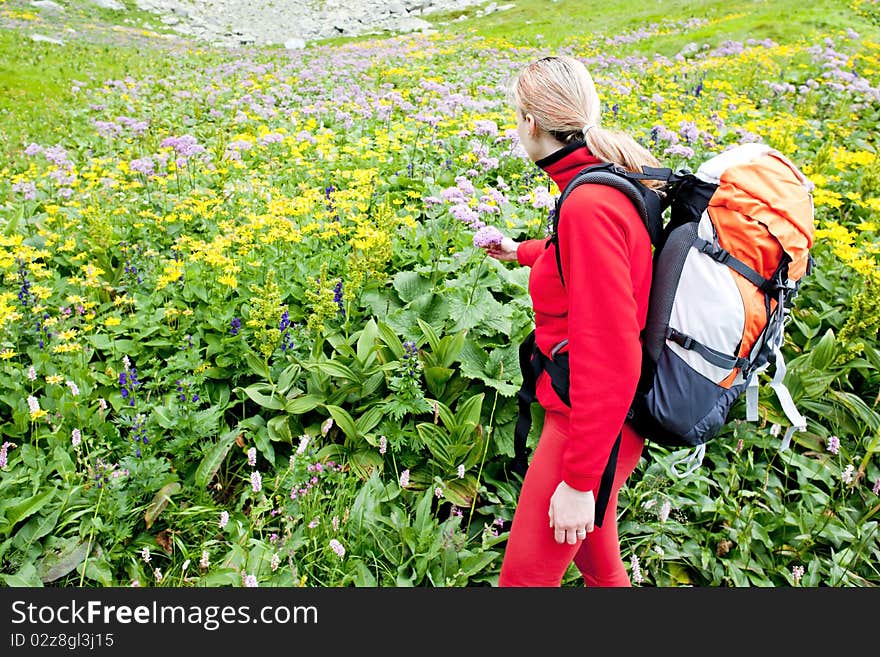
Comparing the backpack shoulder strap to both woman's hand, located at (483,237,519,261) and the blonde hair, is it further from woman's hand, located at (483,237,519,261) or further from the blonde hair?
woman's hand, located at (483,237,519,261)

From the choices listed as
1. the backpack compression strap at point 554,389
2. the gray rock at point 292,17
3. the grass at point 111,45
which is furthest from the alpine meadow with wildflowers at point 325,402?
the gray rock at point 292,17

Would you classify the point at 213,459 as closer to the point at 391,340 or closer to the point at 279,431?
the point at 279,431

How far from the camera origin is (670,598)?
3.13 meters

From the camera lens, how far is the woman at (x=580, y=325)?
2221 millimetres

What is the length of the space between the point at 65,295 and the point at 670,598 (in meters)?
5.52

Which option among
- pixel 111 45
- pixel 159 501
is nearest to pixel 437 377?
pixel 159 501

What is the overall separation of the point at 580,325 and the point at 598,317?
7 centimetres

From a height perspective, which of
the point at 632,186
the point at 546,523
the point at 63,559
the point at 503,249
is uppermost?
the point at 632,186

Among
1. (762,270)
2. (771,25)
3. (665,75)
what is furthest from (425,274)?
(771,25)

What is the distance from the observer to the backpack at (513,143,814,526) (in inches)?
94.7

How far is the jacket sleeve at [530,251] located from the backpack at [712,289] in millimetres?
803

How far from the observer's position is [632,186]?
7.52 ft

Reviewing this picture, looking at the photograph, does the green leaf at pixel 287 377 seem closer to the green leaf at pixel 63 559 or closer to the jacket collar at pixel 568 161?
the green leaf at pixel 63 559

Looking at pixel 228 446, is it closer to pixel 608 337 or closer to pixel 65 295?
pixel 65 295
